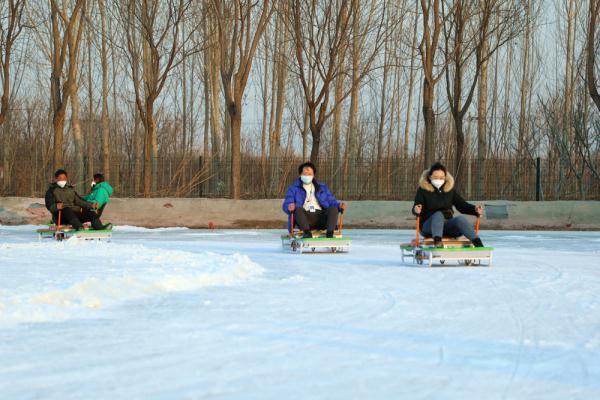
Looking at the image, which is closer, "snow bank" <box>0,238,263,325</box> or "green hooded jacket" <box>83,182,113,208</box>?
"snow bank" <box>0,238,263,325</box>

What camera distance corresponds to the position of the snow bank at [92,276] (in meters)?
6.95

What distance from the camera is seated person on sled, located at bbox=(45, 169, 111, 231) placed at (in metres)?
17.2

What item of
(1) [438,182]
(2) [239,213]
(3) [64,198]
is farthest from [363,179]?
(1) [438,182]

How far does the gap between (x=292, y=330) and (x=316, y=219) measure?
9.06 meters

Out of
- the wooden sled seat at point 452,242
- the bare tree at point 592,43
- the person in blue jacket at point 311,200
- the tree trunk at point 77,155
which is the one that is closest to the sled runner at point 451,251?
the wooden sled seat at point 452,242

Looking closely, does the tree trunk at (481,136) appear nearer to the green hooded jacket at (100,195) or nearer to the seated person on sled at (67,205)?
the green hooded jacket at (100,195)

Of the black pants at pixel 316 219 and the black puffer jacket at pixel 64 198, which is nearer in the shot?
the black pants at pixel 316 219

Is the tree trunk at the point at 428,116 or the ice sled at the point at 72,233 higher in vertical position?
the tree trunk at the point at 428,116

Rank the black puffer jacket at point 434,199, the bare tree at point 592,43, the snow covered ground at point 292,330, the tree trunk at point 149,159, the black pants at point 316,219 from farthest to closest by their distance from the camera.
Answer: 1. the tree trunk at point 149,159
2. the bare tree at point 592,43
3. the black pants at point 316,219
4. the black puffer jacket at point 434,199
5. the snow covered ground at point 292,330

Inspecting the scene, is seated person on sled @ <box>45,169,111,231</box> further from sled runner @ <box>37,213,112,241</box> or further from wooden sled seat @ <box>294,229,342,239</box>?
wooden sled seat @ <box>294,229,342,239</box>

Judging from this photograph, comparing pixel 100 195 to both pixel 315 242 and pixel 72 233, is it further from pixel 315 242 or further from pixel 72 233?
pixel 315 242

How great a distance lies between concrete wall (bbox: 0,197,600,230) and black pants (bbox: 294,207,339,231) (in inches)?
301

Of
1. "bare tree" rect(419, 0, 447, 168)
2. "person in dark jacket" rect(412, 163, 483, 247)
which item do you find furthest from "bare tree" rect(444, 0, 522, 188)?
"person in dark jacket" rect(412, 163, 483, 247)

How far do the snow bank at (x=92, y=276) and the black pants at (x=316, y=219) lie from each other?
259cm
